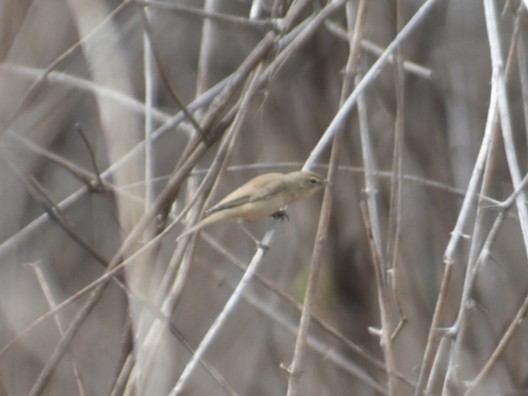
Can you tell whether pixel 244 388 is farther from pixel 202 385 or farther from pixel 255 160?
pixel 255 160

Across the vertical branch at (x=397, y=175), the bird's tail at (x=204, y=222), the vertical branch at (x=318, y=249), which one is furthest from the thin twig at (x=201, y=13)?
the bird's tail at (x=204, y=222)

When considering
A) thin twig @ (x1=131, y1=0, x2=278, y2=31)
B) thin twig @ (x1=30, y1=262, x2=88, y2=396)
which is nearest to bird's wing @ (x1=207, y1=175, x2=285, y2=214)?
thin twig @ (x1=30, y1=262, x2=88, y2=396)

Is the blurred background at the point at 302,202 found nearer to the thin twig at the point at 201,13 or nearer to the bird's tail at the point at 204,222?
the bird's tail at the point at 204,222

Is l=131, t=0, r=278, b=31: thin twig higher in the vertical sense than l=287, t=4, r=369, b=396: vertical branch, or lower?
higher

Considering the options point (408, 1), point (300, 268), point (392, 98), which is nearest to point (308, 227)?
point (300, 268)

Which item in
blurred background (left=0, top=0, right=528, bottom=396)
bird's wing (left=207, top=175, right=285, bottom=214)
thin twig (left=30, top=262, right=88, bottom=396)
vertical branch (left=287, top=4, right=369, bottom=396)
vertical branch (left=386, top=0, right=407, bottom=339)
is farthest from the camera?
blurred background (left=0, top=0, right=528, bottom=396)

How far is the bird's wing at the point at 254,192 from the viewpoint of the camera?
2.84 meters

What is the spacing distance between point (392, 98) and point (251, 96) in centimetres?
165

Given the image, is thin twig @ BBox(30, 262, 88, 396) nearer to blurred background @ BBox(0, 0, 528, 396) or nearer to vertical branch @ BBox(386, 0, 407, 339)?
blurred background @ BBox(0, 0, 528, 396)

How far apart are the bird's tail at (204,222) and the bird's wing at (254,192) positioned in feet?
0.34

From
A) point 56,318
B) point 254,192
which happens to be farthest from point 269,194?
point 56,318

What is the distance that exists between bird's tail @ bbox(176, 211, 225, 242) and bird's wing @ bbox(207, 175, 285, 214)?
10 centimetres

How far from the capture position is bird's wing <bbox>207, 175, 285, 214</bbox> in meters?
2.84

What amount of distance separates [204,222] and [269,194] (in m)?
0.55
